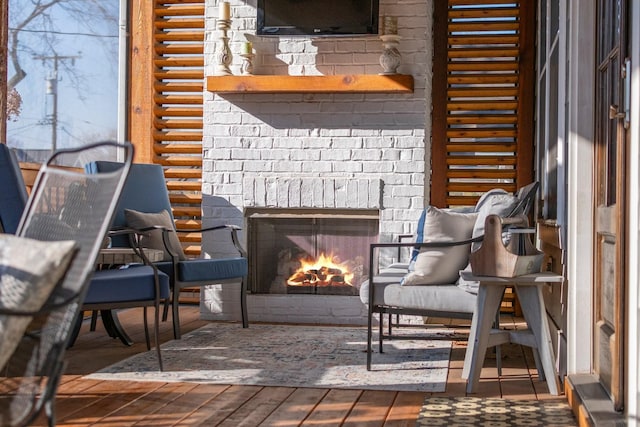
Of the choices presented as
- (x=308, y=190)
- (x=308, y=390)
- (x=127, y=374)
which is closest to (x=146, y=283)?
(x=127, y=374)

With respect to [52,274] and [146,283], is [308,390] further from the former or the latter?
[52,274]

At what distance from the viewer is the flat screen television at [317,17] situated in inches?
231

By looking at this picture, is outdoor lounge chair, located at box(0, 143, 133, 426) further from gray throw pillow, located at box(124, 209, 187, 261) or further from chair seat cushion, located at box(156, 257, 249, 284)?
gray throw pillow, located at box(124, 209, 187, 261)

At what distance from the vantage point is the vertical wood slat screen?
6703mm

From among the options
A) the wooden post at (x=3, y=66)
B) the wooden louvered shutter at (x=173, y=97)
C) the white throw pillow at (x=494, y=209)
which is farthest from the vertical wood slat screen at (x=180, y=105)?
the white throw pillow at (x=494, y=209)

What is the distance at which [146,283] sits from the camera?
433 cm

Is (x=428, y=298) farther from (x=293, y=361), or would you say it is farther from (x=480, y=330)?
(x=293, y=361)

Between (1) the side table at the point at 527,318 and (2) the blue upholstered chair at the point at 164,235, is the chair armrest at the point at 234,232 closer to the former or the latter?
(2) the blue upholstered chair at the point at 164,235

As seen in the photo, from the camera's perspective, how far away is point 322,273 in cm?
611

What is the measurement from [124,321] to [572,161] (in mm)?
3509

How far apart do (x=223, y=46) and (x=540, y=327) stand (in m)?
3.21

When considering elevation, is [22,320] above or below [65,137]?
below

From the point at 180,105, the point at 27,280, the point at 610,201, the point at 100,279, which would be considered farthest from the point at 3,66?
the point at 27,280

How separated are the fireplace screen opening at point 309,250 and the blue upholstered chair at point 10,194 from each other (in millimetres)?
2094
